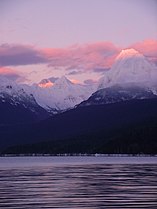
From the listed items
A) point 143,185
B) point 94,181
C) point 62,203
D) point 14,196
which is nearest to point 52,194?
point 14,196

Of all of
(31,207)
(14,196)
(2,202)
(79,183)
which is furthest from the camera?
(79,183)

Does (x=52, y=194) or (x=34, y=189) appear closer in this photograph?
(x=52, y=194)

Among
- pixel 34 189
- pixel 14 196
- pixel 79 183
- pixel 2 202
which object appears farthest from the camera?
pixel 79 183

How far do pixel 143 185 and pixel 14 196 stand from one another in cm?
1658

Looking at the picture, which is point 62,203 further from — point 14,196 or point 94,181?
point 94,181

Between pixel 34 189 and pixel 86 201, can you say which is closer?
pixel 86 201

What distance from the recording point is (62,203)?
184 ft

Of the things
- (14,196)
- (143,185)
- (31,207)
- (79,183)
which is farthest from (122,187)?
(31,207)

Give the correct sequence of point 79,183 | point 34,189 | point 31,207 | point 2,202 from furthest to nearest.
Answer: point 79,183 < point 34,189 < point 2,202 < point 31,207

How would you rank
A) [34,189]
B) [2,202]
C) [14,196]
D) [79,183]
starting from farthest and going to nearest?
[79,183] → [34,189] → [14,196] → [2,202]

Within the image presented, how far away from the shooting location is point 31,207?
175ft

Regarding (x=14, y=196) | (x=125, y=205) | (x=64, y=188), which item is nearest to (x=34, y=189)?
(x=64, y=188)

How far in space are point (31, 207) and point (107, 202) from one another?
22.3ft

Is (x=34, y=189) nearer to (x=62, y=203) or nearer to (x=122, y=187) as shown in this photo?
(x=122, y=187)
